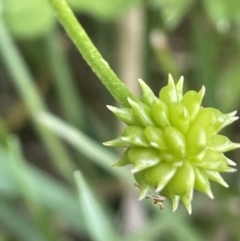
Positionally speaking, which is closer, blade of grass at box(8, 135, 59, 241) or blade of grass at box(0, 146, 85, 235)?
blade of grass at box(8, 135, 59, 241)

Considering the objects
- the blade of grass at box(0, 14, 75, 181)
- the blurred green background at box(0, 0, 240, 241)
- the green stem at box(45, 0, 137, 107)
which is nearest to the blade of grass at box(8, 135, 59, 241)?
the blurred green background at box(0, 0, 240, 241)

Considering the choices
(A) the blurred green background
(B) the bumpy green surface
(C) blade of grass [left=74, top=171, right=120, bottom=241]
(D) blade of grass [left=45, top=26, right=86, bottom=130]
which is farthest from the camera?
(D) blade of grass [left=45, top=26, right=86, bottom=130]

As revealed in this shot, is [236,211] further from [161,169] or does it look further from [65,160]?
[161,169]

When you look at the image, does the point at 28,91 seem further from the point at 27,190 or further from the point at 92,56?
the point at 92,56

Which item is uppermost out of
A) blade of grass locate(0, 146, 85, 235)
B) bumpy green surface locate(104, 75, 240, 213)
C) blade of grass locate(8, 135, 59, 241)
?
blade of grass locate(0, 146, 85, 235)

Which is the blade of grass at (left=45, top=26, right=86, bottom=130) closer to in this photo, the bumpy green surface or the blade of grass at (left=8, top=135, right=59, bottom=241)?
→ the blade of grass at (left=8, top=135, right=59, bottom=241)

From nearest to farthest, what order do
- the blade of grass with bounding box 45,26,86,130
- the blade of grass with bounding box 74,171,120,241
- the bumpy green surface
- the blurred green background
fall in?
the bumpy green surface, the blade of grass with bounding box 74,171,120,241, the blurred green background, the blade of grass with bounding box 45,26,86,130

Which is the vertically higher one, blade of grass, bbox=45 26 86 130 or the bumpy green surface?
blade of grass, bbox=45 26 86 130
